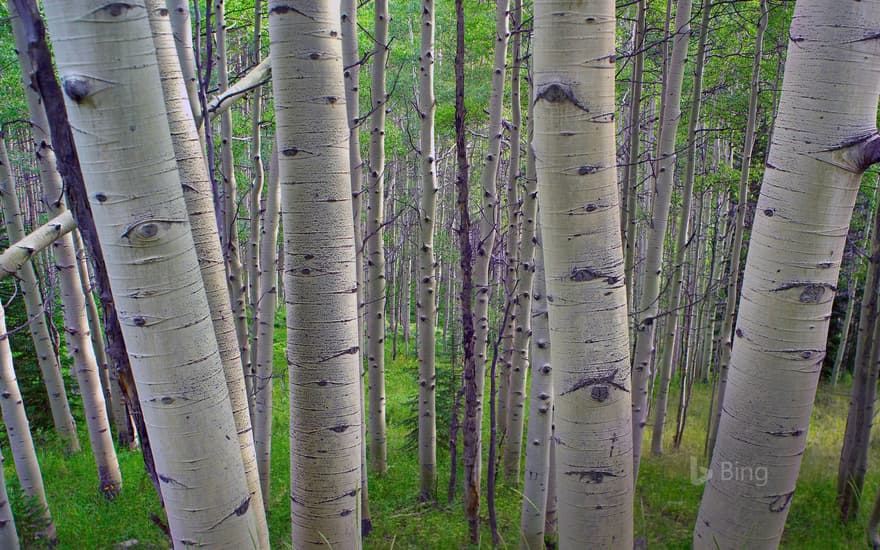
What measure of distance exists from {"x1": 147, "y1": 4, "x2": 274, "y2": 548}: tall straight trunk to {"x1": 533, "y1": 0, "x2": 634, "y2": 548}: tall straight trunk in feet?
2.82

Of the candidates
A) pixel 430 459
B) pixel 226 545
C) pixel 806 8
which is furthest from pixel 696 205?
pixel 226 545

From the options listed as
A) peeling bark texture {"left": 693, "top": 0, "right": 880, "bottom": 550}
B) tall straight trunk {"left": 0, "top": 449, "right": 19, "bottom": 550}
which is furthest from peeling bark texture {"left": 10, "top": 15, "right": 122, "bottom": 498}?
peeling bark texture {"left": 693, "top": 0, "right": 880, "bottom": 550}

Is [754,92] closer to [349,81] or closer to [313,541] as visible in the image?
[349,81]

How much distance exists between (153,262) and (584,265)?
37.8 inches

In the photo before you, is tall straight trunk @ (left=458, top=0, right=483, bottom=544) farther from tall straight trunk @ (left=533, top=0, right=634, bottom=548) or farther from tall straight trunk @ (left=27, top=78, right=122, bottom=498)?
tall straight trunk @ (left=27, top=78, right=122, bottom=498)

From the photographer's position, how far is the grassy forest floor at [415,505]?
18.9 feet

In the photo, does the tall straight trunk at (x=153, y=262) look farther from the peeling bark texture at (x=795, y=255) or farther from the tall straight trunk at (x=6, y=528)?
the tall straight trunk at (x=6, y=528)

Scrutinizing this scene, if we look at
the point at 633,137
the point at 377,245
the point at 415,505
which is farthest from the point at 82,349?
the point at 633,137

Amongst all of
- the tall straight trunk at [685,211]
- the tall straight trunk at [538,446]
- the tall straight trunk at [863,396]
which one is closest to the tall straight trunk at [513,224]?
the tall straight trunk at [538,446]

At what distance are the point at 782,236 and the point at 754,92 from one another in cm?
639

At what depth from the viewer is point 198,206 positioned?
5.63ft

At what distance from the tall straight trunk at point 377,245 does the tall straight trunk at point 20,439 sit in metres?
3.34

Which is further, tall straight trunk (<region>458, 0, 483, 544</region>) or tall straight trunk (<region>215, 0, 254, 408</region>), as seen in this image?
tall straight trunk (<region>215, 0, 254, 408</region>)

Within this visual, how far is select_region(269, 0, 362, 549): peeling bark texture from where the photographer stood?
1.59m
